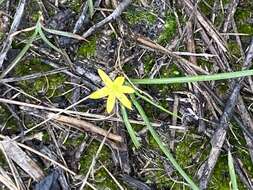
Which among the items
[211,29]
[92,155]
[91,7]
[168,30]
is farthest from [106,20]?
[92,155]

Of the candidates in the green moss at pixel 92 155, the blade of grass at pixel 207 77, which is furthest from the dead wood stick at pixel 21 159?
the blade of grass at pixel 207 77

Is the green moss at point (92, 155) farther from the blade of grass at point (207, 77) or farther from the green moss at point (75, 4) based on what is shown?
the green moss at point (75, 4)

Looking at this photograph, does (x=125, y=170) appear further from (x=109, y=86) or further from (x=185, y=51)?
(x=185, y=51)

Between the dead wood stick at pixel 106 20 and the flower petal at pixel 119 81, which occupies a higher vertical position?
the dead wood stick at pixel 106 20

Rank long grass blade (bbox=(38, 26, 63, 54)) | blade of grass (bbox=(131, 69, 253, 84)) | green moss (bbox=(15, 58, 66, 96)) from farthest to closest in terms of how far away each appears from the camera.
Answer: green moss (bbox=(15, 58, 66, 96))
long grass blade (bbox=(38, 26, 63, 54))
blade of grass (bbox=(131, 69, 253, 84))

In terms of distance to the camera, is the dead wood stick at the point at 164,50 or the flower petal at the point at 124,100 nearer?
the flower petal at the point at 124,100

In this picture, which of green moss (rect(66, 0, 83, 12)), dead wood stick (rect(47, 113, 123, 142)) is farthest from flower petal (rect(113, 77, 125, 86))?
green moss (rect(66, 0, 83, 12))

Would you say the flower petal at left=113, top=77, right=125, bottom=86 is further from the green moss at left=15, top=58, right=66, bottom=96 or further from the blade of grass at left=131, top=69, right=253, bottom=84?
the green moss at left=15, top=58, right=66, bottom=96

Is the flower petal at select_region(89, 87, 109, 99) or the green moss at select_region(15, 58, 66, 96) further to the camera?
the green moss at select_region(15, 58, 66, 96)

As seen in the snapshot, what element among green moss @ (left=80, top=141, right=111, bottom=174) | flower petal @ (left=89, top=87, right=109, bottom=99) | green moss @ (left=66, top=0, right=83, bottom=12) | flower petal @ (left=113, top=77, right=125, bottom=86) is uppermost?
green moss @ (left=66, top=0, right=83, bottom=12)
